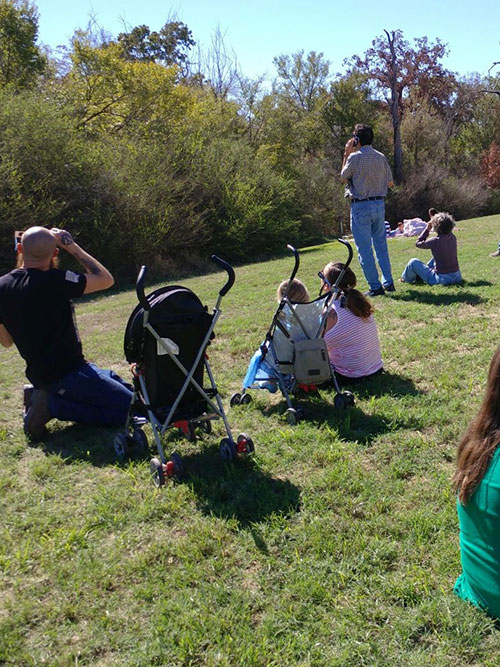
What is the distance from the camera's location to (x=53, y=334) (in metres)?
4.64

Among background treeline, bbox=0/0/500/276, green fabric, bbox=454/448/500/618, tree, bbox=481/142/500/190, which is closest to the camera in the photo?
green fabric, bbox=454/448/500/618

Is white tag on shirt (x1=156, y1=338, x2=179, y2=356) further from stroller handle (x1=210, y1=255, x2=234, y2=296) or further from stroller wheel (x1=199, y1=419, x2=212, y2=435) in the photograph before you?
stroller wheel (x1=199, y1=419, x2=212, y2=435)

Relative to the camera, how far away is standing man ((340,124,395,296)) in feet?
26.3

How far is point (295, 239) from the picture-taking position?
22203 mm

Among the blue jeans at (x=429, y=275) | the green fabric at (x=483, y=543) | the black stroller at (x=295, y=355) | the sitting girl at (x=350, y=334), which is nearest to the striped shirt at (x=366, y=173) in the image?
the blue jeans at (x=429, y=275)

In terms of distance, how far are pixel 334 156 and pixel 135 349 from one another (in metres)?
32.6

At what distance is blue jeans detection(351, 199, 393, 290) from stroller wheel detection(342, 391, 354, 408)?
3792mm

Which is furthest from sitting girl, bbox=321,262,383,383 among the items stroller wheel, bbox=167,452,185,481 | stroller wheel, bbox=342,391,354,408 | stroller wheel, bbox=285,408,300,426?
stroller wheel, bbox=167,452,185,481

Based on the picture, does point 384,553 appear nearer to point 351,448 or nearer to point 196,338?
point 351,448

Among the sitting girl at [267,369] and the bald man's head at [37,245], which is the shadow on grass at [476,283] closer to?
the sitting girl at [267,369]

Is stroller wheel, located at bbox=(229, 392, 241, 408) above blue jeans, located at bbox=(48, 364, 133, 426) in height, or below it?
below

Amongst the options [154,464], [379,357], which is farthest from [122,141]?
[154,464]

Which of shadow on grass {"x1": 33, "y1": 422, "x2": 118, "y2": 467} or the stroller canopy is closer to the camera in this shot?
the stroller canopy

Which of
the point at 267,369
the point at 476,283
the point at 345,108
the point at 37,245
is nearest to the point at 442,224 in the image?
the point at 476,283
